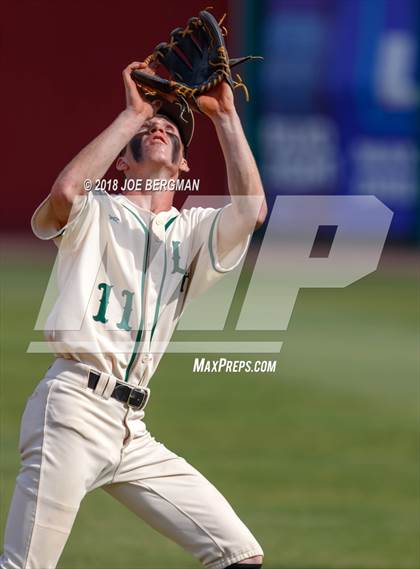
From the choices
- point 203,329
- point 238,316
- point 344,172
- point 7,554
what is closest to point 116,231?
point 7,554

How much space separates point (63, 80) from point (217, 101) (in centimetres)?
2044

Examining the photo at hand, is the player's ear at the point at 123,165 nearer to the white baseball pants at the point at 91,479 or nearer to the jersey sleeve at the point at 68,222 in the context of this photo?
the jersey sleeve at the point at 68,222

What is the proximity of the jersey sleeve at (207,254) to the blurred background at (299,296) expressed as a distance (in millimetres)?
2264

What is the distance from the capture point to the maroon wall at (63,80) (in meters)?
24.6

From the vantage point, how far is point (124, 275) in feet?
17.1

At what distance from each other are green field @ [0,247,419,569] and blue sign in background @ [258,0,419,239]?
633 cm

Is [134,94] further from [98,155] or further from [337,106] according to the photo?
[337,106]

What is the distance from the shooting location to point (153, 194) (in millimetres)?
5461

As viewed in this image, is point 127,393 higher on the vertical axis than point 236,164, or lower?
lower

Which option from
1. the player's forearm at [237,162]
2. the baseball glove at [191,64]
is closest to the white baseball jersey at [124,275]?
the player's forearm at [237,162]

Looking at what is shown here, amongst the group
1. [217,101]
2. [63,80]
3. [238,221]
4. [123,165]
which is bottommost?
[238,221]

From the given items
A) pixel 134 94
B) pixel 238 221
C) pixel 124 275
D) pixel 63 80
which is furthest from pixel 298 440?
pixel 63 80

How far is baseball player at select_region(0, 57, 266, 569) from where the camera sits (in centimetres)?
497

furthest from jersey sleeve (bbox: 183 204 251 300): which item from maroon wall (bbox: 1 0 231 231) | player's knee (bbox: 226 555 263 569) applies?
maroon wall (bbox: 1 0 231 231)
